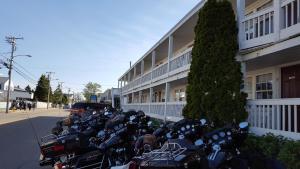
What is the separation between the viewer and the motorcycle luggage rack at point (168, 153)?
507 centimetres

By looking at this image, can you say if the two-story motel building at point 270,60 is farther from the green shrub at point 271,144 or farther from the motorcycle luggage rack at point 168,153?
the motorcycle luggage rack at point 168,153

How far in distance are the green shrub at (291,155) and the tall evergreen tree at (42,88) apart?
377 ft

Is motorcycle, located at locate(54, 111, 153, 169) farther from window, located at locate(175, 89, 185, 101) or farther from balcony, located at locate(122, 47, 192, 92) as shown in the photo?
window, located at locate(175, 89, 185, 101)

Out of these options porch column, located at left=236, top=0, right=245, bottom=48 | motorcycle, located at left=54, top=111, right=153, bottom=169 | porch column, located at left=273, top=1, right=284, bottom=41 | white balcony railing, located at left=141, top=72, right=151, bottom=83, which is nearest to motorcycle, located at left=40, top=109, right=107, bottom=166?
motorcycle, located at left=54, top=111, right=153, bottom=169

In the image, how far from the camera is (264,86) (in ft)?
48.1

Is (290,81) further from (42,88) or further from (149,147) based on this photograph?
(42,88)

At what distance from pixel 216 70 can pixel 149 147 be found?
4.56 meters

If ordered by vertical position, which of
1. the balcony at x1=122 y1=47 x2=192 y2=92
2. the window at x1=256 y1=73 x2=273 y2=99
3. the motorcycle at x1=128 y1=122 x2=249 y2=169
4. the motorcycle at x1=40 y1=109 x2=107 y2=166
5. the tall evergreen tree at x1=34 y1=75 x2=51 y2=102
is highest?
the tall evergreen tree at x1=34 y1=75 x2=51 y2=102

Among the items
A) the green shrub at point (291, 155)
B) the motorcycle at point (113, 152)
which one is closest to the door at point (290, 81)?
the green shrub at point (291, 155)

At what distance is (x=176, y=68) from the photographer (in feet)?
64.0

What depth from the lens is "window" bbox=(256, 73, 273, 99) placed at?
561 inches

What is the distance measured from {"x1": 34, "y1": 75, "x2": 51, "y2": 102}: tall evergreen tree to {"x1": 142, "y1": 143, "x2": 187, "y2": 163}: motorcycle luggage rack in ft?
381

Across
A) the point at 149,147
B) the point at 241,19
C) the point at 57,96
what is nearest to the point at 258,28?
the point at 241,19

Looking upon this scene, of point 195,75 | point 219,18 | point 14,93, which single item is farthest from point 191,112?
point 14,93
